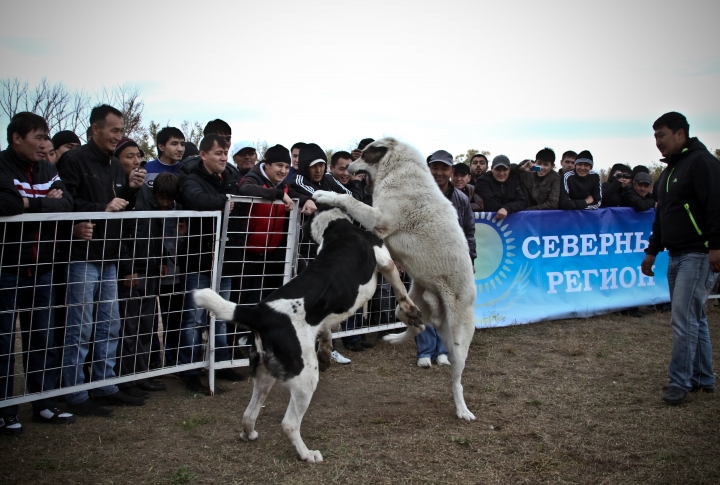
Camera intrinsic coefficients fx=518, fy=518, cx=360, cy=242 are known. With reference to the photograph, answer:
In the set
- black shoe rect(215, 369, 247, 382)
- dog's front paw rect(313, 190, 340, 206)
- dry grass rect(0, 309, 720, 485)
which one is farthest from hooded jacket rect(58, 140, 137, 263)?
black shoe rect(215, 369, 247, 382)

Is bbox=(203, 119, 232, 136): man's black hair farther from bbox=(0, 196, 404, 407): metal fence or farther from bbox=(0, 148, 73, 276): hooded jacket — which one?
bbox=(0, 148, 73, 276): hooded jacket

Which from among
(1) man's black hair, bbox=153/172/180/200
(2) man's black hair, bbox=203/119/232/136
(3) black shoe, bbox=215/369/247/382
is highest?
(2) man's black hair, bbox=203/119/232/136

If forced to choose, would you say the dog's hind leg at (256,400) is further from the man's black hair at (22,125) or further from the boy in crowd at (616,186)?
the boy in crowd at (616,186)

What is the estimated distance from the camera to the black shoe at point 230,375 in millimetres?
5770

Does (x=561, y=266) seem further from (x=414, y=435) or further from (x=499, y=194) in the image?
(x=414, y=435)

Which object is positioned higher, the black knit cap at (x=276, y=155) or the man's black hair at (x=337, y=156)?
the man's black hair at (x=337, y=156)

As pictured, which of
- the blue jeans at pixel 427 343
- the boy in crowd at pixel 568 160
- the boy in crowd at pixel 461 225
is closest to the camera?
the boy in crowd at pixel 461 225

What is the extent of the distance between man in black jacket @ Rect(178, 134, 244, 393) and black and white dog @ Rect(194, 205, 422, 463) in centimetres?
144

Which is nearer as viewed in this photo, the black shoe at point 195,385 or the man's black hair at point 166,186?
the man's black hair at point 166,186

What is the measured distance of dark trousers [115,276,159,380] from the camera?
493 cm

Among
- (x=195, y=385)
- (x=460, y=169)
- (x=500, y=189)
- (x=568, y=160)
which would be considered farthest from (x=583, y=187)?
(x=195, y=385)

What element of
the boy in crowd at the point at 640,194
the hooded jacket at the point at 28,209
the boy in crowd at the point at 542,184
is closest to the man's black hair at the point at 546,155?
the boy in crowd at the point at 542,184

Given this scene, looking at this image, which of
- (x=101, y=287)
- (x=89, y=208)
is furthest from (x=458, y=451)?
(x=89, y=208)

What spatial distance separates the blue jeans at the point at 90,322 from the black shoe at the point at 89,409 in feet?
0.16
